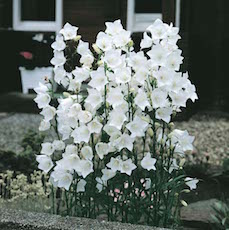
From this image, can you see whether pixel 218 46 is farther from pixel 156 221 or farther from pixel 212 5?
pixel 156 221

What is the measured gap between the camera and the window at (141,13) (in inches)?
382

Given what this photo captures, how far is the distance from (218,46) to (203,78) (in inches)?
20.3

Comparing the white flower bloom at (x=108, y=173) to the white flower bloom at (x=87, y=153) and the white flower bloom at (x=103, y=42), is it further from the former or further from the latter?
the white flower bloom at (x=103, y=42)

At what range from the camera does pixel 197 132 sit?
8.24m

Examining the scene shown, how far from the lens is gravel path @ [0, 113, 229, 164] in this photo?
7035mm

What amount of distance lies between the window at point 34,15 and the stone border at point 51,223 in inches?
318

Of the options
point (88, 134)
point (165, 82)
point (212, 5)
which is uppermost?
point (212, 5)

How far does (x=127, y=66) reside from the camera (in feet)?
10.3

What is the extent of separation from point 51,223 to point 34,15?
8710 mm

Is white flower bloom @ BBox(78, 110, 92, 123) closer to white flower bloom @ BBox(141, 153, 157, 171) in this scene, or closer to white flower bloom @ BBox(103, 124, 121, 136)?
white flower bloom @ BBox(103, 124, 121, 136)

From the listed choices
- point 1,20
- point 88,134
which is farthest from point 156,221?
point 1,20

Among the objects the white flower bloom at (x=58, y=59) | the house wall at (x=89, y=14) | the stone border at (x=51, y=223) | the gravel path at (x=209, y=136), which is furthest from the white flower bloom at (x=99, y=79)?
the house wall at (x=89, y=14)

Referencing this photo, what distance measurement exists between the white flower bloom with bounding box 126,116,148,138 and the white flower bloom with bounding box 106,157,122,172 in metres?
0.15

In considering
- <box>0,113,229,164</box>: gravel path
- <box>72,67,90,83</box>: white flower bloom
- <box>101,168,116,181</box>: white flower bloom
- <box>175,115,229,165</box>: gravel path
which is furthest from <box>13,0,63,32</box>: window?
<box>101,168,116,181</box>: white flower bloom
